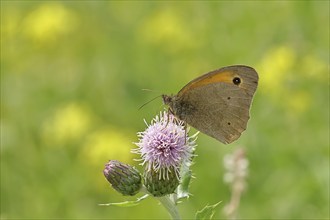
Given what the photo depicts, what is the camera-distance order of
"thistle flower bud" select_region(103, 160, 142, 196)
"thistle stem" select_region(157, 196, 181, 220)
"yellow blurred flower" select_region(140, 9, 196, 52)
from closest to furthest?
"thistle stem" select_region(157, 196, 181, 220), "thistle flower bud" select_region(103, 160, 142, 196), "yellow blurred flower" select_region(140, 9, 196, 52)

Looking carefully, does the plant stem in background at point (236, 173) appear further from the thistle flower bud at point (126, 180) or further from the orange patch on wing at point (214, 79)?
the thistle flower bud at point (126, 180)

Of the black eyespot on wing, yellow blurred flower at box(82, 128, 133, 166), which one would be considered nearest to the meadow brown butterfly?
the black eyespot on wing

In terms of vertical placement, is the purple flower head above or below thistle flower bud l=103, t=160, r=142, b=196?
above

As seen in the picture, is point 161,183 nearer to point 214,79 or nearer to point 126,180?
point 126,180

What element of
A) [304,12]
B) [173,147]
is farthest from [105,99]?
[173,147]

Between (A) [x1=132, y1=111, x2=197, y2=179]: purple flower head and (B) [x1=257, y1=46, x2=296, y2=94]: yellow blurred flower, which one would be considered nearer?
(A) [x1=132, y1=111, x2=197, y2=179]: purple flower head

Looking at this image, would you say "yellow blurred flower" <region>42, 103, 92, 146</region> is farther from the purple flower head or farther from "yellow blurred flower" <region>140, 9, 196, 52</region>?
the purple flower head

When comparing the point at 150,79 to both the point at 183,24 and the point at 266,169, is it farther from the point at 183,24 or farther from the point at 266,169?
the point at 266,169

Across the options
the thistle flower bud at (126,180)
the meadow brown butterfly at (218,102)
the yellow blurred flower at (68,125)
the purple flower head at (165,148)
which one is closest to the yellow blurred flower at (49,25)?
the yellow blurred flower at (68,125)

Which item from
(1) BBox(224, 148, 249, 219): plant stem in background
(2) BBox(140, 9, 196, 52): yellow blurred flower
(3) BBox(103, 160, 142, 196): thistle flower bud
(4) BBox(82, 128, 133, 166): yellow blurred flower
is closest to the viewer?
(3) BBox(103, 160, 142, 196): thistle flower bud
